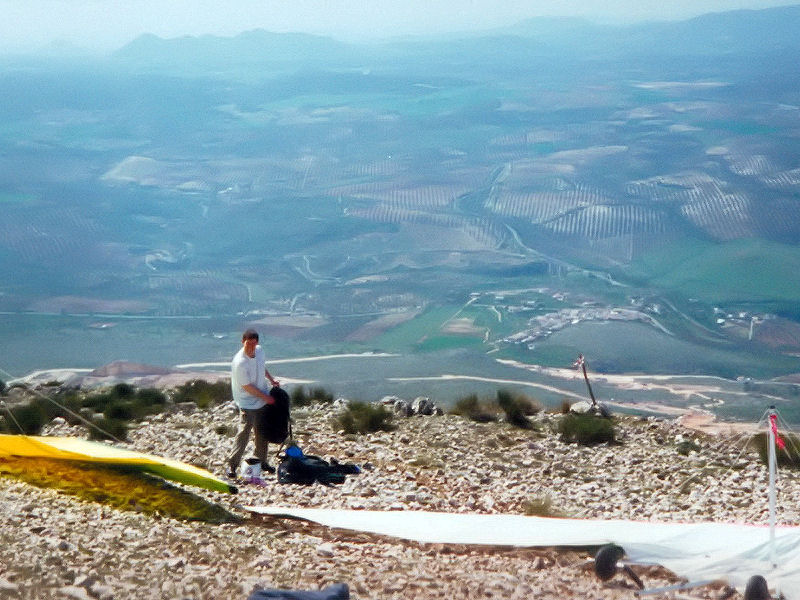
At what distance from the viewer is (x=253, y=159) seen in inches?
3770

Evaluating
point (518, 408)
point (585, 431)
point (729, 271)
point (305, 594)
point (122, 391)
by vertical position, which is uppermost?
point (305, 594)

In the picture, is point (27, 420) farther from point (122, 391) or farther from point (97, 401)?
point (122, 391)

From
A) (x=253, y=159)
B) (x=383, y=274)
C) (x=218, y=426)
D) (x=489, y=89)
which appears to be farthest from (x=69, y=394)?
(x=489, y=89)

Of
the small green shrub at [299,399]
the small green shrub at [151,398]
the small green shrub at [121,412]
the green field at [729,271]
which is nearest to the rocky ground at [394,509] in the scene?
the small green shrub at [121,412]

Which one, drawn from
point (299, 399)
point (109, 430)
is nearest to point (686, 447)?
point (299, 399)

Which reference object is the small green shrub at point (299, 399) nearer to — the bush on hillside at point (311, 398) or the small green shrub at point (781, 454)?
the bush on hillside at point (311, 398)

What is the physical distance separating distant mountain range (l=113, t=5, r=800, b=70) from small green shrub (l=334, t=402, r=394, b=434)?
13022cm

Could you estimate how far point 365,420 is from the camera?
46.0 feet

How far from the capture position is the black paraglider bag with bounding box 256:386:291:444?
34.0 feet

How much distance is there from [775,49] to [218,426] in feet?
437

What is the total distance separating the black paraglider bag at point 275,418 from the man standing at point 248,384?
0.05 m

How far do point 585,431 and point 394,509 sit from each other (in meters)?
4.72

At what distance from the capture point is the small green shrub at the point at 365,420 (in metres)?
13.8

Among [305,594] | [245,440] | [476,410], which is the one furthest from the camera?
[476,410]
